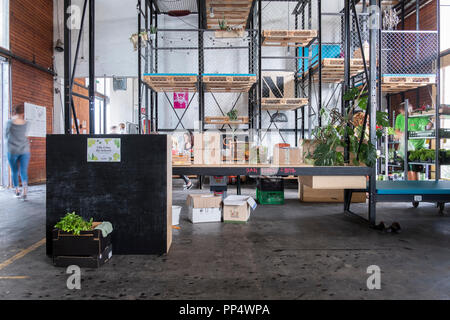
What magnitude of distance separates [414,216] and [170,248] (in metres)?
3.93

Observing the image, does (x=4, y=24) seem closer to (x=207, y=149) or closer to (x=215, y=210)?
(x=207, y=149)

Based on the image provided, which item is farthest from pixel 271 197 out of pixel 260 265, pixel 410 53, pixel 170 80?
pixel 410 53

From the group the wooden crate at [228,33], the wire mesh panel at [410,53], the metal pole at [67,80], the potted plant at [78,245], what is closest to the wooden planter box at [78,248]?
the potted plant at [78,245]

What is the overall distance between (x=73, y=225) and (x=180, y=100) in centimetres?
807

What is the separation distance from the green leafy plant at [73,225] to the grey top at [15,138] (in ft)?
15.6

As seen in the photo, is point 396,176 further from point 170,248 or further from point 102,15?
point 102,15

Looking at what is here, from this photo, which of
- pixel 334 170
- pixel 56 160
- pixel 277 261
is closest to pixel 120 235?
pixel 56 160

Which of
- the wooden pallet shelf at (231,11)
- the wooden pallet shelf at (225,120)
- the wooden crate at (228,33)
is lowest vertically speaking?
the wooden pallet shelf at (225,120)

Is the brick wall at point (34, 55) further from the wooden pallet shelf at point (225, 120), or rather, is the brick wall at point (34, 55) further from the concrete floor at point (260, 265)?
the concrete floor at point (260, 265)

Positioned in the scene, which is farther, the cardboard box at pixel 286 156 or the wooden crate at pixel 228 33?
the wooden crate at pixel 228 33

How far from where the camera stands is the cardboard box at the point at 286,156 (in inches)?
165

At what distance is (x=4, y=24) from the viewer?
8.20 meters
